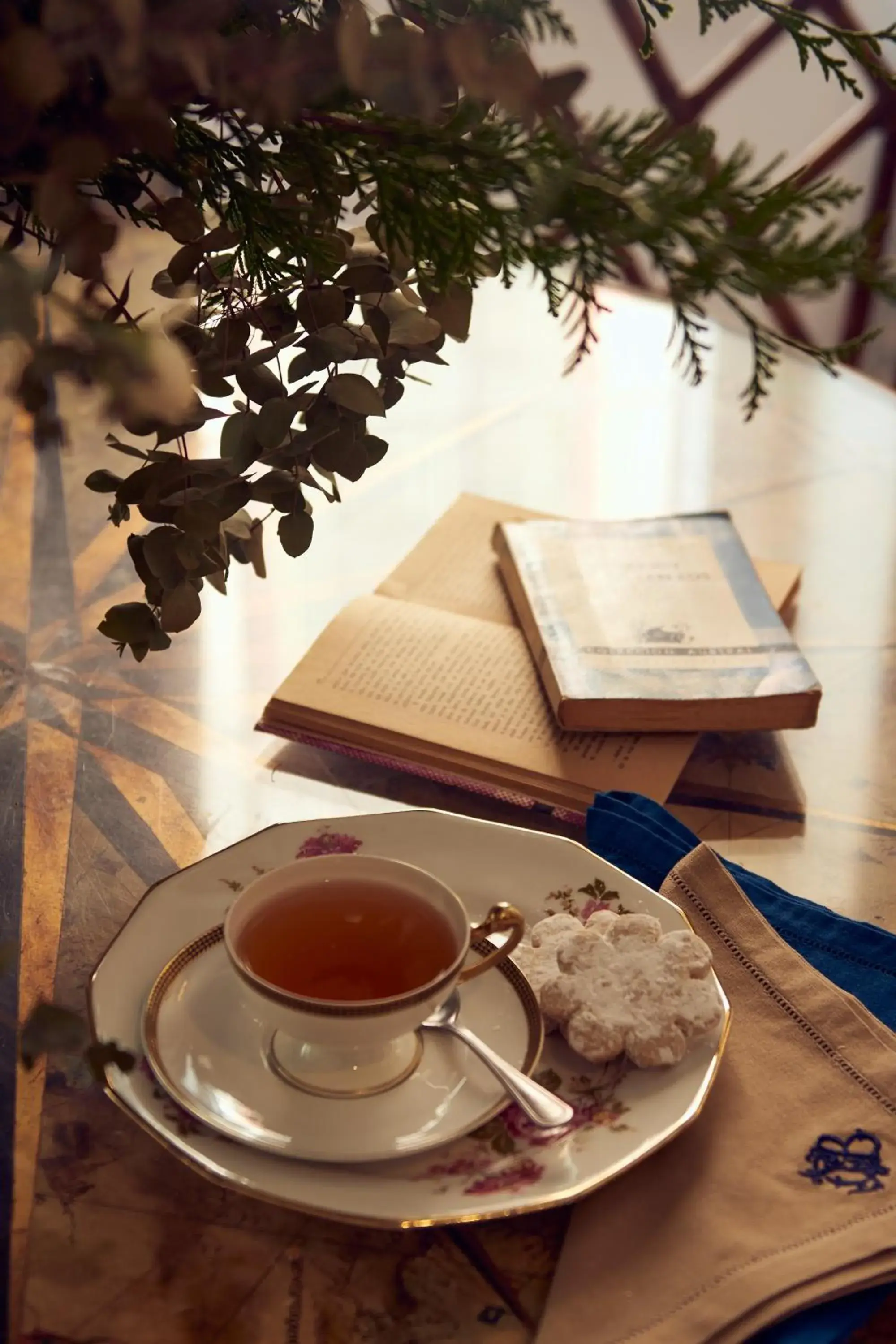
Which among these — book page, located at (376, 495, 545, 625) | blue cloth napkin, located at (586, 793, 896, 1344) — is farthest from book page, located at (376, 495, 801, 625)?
blue cloth napkin, located at (586, 793, 896, 1344)

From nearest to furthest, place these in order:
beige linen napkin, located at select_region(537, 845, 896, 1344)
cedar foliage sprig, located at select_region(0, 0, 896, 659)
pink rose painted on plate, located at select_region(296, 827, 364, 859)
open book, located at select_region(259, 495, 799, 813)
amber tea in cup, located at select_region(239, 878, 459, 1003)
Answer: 1. cedar foliage sprig, located at select_region(0, 0, 896, 659)
2. beige linen napkin, located at select_region(537, 845, 896, 1344)
3. amber tea in cup, located at select_region(239, 878, 459, 1003)
4. pink rose painted on plate, located at select_region(296, 827, 364, 859)
5. open book, located at select_region(259, 495, 799, 813)

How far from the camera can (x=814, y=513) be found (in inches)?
50.3

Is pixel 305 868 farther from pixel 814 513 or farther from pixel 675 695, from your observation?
pixel 814 513

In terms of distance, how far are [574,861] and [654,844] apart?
57 millimetres

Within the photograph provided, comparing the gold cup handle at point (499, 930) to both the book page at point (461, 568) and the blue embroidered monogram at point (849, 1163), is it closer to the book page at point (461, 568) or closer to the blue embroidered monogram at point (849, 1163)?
the blue embroidered monogram at point (849, 1163)

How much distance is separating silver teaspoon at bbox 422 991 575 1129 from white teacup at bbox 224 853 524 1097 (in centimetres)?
2

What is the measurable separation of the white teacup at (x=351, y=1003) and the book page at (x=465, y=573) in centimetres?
44

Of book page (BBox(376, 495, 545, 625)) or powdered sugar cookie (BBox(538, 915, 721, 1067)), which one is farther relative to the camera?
book page (BBox(376, 495, 545, 625))

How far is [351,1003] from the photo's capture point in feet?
1.83

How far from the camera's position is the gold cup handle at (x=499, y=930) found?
0.62 metres

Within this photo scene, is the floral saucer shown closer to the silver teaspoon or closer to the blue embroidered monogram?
the silver teaspoon

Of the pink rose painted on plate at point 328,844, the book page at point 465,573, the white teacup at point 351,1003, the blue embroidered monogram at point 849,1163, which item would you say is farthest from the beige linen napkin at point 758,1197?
the book page at point 465,573

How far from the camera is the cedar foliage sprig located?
40 cm

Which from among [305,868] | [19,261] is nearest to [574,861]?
[305,868]
